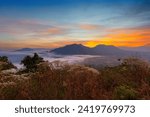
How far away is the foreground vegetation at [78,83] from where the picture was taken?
11.0 m

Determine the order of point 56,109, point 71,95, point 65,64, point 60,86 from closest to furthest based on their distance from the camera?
point 56,109 → point 71,95 → point 60,86 → point 65,64

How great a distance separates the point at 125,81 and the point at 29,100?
117 inches

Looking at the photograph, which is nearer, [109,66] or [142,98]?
[142,98]

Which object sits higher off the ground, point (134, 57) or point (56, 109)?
point (134, 57)

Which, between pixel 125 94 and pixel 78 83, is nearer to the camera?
pixel 125 94

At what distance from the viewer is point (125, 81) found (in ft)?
40.4

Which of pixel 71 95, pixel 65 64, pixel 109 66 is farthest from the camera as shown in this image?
pixel 109 66

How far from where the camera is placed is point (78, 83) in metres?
11.7

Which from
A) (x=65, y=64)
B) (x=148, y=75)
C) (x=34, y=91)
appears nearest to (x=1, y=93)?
(x=34, y=91)

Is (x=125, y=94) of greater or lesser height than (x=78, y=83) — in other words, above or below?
below

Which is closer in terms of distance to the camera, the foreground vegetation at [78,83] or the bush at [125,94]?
the bush at [125,94]

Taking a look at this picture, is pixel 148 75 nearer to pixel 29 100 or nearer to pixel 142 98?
pixel 142 98

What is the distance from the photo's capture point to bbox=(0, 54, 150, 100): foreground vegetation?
434 inches

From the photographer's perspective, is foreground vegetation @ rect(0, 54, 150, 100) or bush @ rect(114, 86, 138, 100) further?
foreground vegetation @ rect(0, 54, 150, 100)
